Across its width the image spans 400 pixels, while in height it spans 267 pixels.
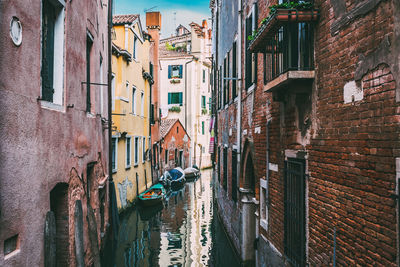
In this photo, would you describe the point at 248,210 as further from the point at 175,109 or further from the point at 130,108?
the point at 175,109

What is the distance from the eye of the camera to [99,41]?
31.8ft

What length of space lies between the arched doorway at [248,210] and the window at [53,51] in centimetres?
430

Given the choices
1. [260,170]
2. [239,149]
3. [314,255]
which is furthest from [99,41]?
[314,255]

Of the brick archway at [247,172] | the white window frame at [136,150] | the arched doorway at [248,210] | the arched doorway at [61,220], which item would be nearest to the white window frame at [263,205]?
the arched doorway at [248,210]

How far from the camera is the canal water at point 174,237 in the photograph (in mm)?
10109

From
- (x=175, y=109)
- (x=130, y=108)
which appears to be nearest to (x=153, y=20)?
(x=130, y=108)

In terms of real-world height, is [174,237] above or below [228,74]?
below

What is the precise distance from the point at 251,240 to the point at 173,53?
28.5m

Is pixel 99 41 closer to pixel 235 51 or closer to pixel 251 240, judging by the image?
pixel 235 51

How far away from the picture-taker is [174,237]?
12555mm

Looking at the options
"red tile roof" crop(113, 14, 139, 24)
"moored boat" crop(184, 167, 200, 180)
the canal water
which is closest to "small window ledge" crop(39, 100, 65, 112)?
the canal water

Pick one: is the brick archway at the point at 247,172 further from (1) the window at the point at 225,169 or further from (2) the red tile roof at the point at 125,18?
Result: (2) the red tile roof at the point at 125,18

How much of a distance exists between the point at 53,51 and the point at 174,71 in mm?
29582

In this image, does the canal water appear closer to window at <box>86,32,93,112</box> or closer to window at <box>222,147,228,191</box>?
window at <box>222,147,228,191</box>
